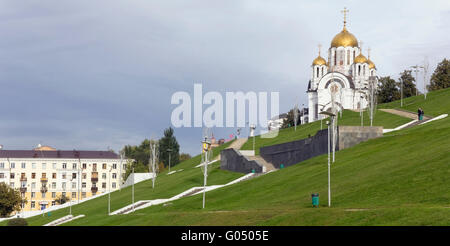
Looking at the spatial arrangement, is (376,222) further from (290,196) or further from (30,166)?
(30,166)

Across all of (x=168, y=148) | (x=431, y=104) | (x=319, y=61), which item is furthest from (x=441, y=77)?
(x=168, y=148)

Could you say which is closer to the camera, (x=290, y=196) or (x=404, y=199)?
(x=404, y=199)

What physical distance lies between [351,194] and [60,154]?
13965 centimetres

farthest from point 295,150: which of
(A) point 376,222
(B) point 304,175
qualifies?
→ (A) point 376,222

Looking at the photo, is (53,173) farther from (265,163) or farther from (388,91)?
(265,163)

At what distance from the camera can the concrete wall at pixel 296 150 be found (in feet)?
227

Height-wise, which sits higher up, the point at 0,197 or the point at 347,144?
the point at 347,144

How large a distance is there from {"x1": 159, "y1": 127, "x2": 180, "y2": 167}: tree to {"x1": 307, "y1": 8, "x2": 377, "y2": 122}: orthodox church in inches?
1485

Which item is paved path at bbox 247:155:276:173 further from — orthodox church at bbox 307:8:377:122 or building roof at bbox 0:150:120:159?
building roof at bbox 0:150:120:159

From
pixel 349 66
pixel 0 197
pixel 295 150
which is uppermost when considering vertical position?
pixel 349 66

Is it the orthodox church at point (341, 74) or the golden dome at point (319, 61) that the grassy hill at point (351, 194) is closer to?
the orthodox church at point (341, 74)

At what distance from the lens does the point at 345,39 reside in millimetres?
167500

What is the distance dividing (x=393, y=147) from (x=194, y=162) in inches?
2641

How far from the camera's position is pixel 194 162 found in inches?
4678
